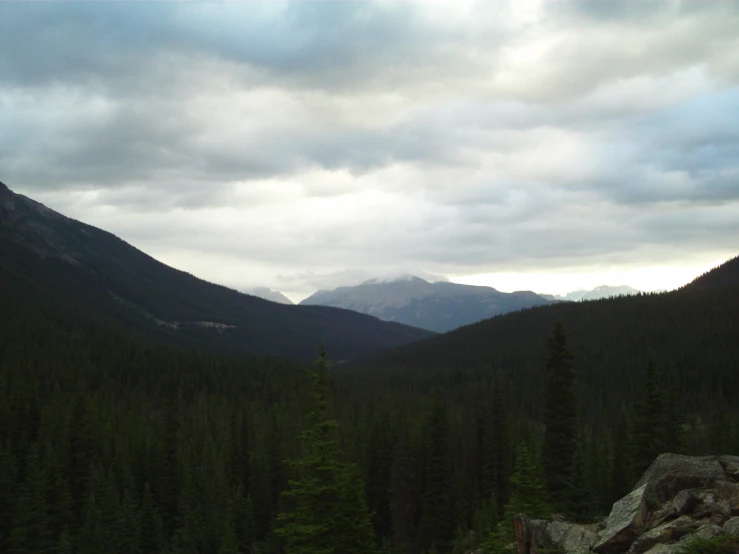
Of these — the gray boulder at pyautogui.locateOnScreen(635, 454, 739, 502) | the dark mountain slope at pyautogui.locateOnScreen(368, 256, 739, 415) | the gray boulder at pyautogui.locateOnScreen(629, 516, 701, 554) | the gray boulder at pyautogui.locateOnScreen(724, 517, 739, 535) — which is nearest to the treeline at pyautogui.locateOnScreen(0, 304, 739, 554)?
the gray boulder at pyautogui.locateOnScreen(635, 454, 739, 502)

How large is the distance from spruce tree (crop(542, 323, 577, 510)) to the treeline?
8 centimetres

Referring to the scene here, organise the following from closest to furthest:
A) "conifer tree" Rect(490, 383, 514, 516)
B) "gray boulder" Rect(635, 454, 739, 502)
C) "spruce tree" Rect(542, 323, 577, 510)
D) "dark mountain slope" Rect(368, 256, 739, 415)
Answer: "gray boulder" Rect(635, 454, 739, 502)
"spruce tree" Rect(542, 323, 577, 510)
"conifer tree" Rect(490, 383, 514, 516)
"dark mountain slope" Rect(368, 256, 739, 415)

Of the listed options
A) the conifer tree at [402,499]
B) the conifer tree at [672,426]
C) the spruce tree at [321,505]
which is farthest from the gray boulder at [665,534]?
the conifer tree at [402,499]

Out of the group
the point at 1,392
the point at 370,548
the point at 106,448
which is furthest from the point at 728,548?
the point at 1,392

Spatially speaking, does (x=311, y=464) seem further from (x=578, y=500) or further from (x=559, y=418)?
(x=559, y=418)

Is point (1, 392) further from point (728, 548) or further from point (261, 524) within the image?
point (728, 548)

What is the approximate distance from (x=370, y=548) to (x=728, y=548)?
50.7ft

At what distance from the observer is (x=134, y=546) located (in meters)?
55.1

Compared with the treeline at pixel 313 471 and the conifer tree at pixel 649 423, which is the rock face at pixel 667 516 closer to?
the treeline at pixel 313 471

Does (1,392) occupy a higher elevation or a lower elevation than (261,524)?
higher

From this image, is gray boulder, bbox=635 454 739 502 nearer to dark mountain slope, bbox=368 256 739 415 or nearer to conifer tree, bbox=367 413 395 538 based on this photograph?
conifer tree, bbox=367 413 395 538

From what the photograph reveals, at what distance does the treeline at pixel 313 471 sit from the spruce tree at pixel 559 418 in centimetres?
8

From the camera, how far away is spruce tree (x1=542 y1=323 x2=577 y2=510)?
35719 millimetres

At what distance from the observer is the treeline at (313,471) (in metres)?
31.6
